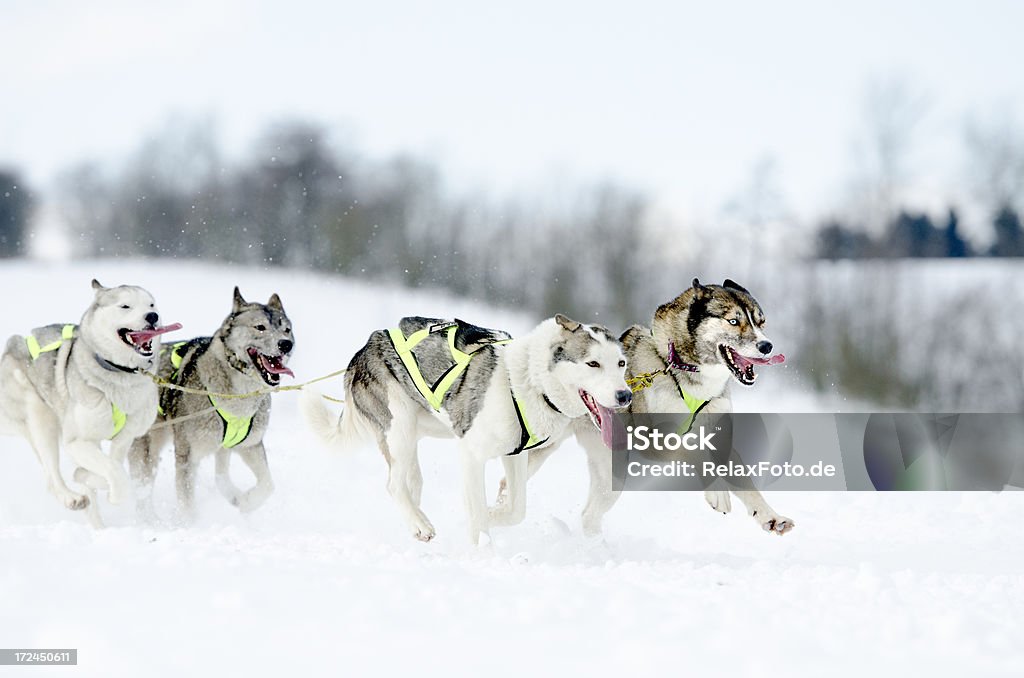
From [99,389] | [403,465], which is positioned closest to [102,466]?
[99,389]

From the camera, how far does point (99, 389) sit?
19.2ft

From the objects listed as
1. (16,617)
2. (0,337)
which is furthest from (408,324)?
(0,337)

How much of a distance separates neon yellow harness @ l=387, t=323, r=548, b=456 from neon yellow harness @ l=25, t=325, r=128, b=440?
5.46 feet

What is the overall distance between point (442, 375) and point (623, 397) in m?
1.12

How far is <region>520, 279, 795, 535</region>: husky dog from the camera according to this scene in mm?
5492

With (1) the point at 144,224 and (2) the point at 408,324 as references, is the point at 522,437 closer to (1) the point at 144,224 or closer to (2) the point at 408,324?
(2) the point at 408,324

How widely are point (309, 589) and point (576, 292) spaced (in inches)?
654

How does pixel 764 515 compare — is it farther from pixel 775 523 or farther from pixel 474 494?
pixel 474 494

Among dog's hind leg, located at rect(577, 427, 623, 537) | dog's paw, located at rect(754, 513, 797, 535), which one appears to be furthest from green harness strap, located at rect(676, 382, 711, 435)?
dog's paw, located at rect(754, 513, 797, 535)

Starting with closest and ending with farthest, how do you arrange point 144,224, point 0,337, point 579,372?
point 579,372, point 0,337, point 144,224

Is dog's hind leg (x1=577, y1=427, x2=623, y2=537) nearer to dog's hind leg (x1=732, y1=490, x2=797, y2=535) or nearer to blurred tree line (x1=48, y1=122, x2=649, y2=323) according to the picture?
dog's hind leg (x1=732, y1=490, x2=797, y2=535)

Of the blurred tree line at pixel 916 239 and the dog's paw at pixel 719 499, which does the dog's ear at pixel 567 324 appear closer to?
the dog's paw at pixel 719 499

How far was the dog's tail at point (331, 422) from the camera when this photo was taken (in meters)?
6.37

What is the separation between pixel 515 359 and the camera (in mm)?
5352
